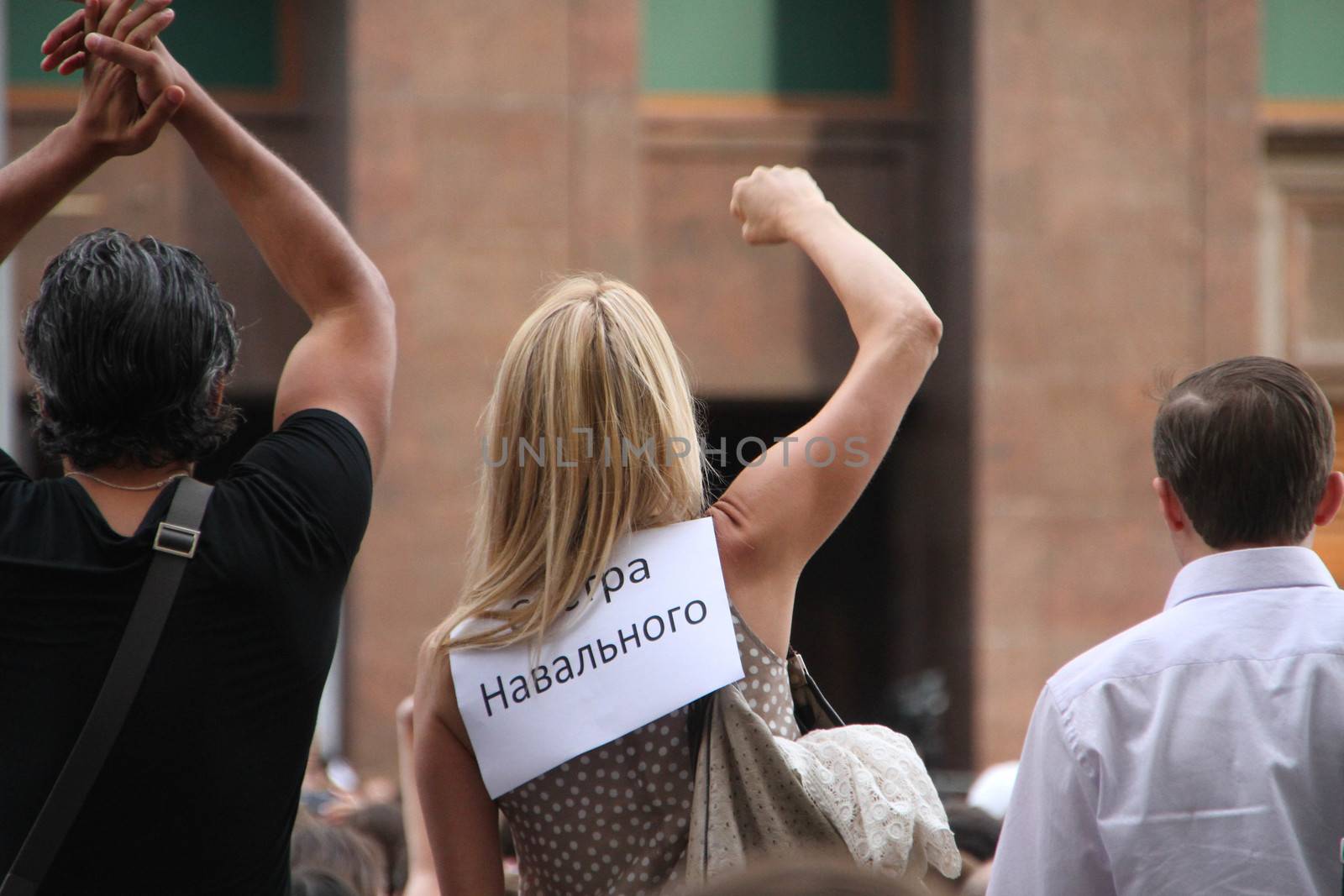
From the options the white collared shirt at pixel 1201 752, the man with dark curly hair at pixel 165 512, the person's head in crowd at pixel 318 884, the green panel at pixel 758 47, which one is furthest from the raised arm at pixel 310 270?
the green panel at pixel 758 47

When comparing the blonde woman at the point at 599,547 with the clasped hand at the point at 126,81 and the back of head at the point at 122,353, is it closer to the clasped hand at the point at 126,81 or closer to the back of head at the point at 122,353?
the back of head at the point at 122,353

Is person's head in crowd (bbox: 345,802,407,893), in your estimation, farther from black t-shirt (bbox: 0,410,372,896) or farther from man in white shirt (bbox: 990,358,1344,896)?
man in white shirt (bbox: 990,358,1344,896)

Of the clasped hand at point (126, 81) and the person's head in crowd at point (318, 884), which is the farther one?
the person's head in crowd at point (318, 884)

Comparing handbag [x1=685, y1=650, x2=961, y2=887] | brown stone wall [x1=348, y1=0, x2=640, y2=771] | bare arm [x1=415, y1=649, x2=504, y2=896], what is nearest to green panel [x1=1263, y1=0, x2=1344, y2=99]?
brown stone wall [x1=348, y1=0, x2=640, y2=771]

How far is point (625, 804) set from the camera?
212 centimetres

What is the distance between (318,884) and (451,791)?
3.52ft

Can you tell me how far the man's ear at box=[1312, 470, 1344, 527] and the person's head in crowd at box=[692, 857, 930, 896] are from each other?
1307mm

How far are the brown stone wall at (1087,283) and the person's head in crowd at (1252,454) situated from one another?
336 inches

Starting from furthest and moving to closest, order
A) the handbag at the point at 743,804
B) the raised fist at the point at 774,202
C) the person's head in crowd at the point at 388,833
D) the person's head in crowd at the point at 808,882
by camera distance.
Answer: the person's head in crowd at the point at 388,833 → the raised fist at the point at 774,202 → the handbag at the point at 743,804 → the person's head in crowd at the point at 808,882

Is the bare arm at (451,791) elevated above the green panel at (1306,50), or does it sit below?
below

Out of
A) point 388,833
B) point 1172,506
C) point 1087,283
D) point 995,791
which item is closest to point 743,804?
point 1172,506

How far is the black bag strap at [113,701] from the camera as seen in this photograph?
187 cm

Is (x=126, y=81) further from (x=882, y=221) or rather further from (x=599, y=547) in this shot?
(x=882, y=221)

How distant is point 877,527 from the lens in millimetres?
12188
